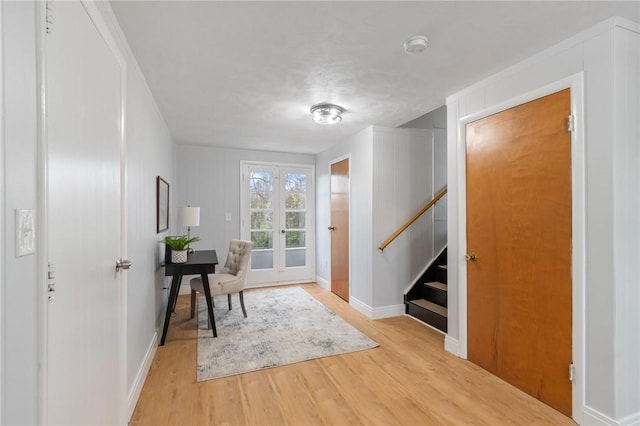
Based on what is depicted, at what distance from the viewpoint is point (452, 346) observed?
2672 mm

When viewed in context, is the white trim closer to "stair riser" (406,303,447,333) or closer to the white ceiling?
the white ceiling

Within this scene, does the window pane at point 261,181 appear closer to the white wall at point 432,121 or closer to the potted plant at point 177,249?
the potted plant at point 177,249

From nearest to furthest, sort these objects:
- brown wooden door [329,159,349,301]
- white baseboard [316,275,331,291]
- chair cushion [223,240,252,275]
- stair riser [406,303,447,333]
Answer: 1. stair riser [406,303,447,333]
2. chair cushion [223,240,252,275]
3. brown wooden door [329,159,349,301]
4. white baseboard [316,275,331,291]

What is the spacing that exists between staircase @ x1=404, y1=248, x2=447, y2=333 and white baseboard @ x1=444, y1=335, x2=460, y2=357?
1.24 feet

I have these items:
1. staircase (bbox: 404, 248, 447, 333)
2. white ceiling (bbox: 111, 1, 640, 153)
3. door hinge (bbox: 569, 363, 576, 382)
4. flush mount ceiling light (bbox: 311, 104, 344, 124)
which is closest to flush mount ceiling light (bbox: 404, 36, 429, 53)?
white ceiling (bbox: 111, 1, 640, 153)

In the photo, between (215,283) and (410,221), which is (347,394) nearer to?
(215,283)

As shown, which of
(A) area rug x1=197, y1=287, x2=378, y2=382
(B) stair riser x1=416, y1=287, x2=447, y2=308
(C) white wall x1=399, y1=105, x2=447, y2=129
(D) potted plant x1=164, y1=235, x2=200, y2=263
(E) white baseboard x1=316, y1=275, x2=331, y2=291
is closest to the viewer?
(A) area rug x1=197, y1=287, x2=378, y2=382

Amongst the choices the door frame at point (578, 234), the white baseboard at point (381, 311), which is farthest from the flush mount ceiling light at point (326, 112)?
the white baseboard at point (381, 311)

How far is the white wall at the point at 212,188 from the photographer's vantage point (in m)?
4.62

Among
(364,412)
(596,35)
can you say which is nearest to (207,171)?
(364,412)

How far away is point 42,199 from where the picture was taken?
2.85 feet

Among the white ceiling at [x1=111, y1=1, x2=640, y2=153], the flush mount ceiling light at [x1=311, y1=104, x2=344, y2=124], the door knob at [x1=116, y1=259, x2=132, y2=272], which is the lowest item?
the door knob at [x1=116, y1=259, x2=132, y2=272]

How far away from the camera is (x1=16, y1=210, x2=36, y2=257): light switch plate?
→ 0.77 m

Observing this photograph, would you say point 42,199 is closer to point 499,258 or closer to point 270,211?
point 499,258
